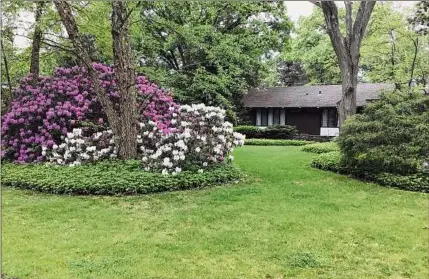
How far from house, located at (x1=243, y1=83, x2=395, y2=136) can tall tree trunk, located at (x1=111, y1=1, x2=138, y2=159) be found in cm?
1163

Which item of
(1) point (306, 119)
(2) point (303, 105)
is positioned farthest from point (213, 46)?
(1) point (306, 119)

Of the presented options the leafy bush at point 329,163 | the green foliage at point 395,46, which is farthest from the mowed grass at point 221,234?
the green foliage at point 395,46

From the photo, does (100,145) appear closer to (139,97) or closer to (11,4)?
(139,97)

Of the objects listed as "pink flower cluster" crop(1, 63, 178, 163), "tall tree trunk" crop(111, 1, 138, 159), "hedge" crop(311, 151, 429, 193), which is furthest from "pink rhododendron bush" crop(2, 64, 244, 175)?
"hedge" crop(311, 151, 429, 193)

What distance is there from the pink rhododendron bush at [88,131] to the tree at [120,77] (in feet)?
0.72

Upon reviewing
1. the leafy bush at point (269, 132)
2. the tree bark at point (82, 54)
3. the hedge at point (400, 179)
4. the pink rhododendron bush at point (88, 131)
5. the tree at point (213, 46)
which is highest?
the tree at point (213, 46)

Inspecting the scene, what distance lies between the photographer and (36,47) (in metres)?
7.21

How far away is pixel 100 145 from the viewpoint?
6.36 m

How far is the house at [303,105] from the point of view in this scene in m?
16.9

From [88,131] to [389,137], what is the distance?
477 cm

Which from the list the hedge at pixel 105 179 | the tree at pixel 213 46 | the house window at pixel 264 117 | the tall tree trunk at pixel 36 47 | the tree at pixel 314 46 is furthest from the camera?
the tree at pixel 314 46

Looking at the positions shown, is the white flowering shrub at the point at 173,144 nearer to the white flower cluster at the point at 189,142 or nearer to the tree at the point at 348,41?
the white flower cluster at the point at 189,142

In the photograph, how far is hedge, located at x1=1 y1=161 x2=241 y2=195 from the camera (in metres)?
4.98

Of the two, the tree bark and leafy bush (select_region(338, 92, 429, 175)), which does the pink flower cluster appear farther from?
leafy bush (select_region(338, 92, 429, 175))
